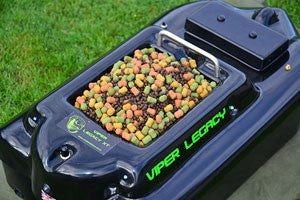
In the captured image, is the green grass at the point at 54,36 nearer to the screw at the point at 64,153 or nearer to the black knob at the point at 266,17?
the black knob at the point at 266,17

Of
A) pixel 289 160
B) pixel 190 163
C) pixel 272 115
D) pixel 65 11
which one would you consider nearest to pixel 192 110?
pixel 190 163

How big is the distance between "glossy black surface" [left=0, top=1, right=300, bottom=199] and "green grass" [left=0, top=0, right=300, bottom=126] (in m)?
1.05

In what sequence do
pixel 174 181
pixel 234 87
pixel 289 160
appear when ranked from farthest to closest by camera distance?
pixel 289 160 → pixel 234 87 → pixel 174 181

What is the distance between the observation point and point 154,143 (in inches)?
117

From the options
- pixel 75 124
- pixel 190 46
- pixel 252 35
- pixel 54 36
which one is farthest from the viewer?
pixel 54 36

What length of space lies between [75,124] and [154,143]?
404 millimetres

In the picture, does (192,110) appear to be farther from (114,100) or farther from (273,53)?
(273,53)

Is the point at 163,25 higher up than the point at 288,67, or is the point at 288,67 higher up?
the point at 163,25

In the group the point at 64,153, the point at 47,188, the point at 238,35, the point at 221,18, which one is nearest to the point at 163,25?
the point at 221,18

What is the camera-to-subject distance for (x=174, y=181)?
3.02m

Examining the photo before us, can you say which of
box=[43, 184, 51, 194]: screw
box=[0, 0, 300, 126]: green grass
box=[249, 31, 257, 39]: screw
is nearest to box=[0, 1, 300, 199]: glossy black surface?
box=[43, 184, 51, 194]: screw

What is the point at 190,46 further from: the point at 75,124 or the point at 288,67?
the point at 75,124

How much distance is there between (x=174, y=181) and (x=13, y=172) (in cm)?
90

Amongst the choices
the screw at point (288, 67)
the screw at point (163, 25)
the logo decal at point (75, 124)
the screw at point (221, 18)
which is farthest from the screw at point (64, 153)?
the screw at point (288, 67)
